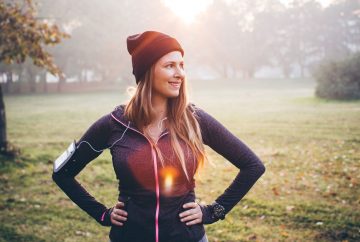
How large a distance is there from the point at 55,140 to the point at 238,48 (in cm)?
5677

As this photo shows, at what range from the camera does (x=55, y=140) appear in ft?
44.2

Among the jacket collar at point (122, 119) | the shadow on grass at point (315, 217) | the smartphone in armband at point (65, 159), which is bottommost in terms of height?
the shadow on grass at point (315, 217)

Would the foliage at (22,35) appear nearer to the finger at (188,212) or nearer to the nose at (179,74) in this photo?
the nose at (179,74)

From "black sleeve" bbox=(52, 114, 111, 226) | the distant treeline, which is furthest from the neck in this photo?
the distant treeline

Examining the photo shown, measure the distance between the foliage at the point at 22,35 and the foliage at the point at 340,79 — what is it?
1921cm

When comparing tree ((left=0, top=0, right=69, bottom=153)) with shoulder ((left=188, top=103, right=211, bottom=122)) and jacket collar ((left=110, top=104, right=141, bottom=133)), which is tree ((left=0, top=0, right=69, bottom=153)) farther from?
shoulder ((left=188, top=103, right=211, bottom=122))

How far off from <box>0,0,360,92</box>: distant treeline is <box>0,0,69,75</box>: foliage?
38.0 m

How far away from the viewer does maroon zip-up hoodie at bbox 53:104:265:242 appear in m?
2.57

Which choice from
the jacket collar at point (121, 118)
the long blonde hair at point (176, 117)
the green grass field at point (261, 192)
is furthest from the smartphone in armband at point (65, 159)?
the green grass field at point (261, 192)

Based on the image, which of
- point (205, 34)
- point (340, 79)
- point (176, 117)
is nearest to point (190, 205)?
point (176, 117)

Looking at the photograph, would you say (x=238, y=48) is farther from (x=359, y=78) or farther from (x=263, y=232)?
(x=263, y=232)

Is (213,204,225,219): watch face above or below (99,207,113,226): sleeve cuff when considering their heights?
above

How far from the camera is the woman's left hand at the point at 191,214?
2600 millimetres

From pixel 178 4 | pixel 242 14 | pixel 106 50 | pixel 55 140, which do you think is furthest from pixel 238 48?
pixel 55 140
